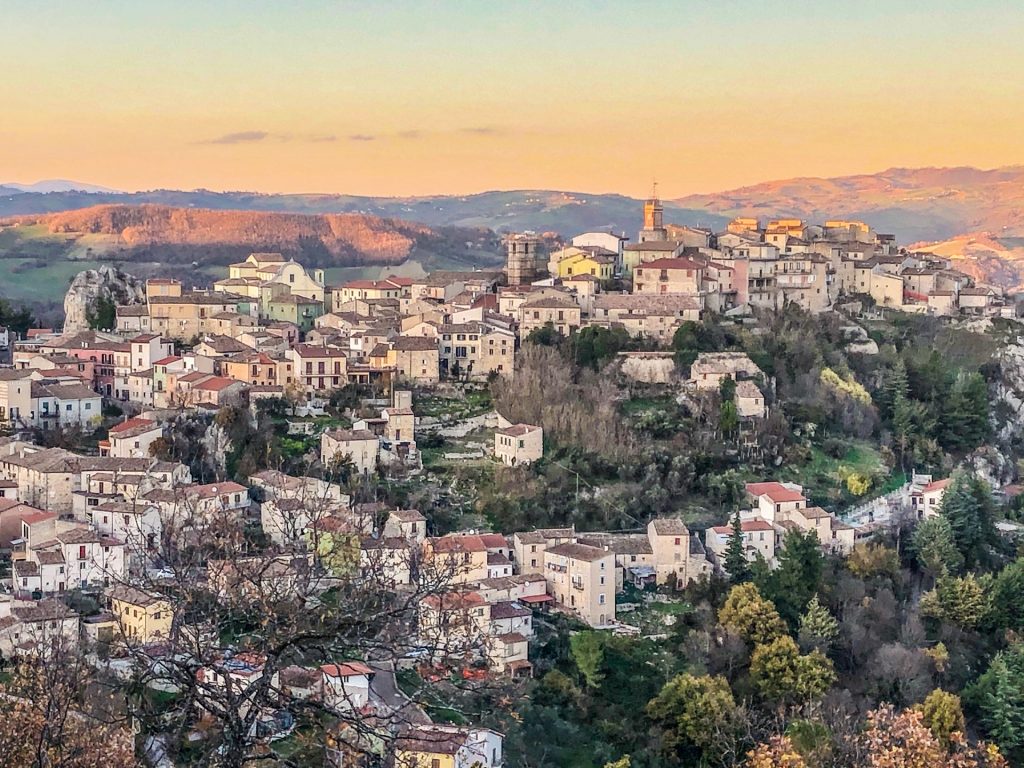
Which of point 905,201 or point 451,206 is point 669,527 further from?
point 905,201

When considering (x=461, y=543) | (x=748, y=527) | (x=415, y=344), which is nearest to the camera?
(x=461, y=543)

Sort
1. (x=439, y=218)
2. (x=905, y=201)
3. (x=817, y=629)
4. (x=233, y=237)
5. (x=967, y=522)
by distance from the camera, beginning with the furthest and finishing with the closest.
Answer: (x=905, y=201) → (x=439, y=218) → (x=233, y=237) → (x=967, y=522) → (x=817, y=629)

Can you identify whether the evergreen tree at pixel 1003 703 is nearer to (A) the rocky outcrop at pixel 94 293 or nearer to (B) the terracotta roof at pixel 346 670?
(B) the terracotta roof at pixel 346 670

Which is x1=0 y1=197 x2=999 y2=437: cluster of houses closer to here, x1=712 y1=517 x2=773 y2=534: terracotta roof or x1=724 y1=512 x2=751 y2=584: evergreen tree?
x1=712 y1=517 x2=773 y2=534: terracotta roof

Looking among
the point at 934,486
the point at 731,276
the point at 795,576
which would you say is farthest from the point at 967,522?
the point at 731,276


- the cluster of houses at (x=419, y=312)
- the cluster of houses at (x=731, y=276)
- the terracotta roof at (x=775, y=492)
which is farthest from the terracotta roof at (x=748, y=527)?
the cluster of houses at (x=731, y=276)
